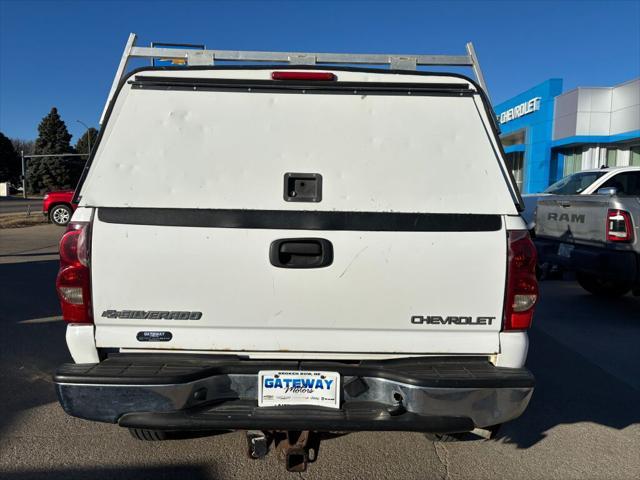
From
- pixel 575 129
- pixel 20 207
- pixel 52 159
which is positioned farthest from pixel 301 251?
pixel 52 159

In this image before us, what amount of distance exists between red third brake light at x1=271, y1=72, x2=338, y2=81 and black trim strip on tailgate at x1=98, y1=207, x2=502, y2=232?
776 mm

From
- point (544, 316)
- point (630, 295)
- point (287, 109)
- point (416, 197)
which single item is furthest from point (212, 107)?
point (630, 295)

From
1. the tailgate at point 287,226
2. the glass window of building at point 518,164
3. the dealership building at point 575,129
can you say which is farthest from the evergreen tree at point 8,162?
the tailgate at point 287,226

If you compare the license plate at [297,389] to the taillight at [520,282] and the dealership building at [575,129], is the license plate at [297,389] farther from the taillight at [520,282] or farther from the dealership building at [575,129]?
the dealership building at [575,129]

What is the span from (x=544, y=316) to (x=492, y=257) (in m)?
5.02

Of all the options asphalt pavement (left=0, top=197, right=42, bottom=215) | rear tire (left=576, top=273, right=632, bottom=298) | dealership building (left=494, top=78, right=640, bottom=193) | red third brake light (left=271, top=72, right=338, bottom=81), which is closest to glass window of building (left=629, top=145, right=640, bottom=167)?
dealership building (left=494, top=78, right=640, bottom=193)

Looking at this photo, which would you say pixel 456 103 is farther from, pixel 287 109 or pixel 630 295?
pixel 630 295

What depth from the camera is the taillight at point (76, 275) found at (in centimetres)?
249

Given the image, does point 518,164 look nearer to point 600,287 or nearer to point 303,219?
point 600,287

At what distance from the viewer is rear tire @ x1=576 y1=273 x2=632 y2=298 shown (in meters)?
8.09

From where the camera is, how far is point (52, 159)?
67.7m

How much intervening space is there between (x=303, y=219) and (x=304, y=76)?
82 centimetres

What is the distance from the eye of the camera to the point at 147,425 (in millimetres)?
2412

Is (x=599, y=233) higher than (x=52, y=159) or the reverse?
the reverse
